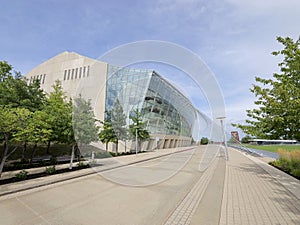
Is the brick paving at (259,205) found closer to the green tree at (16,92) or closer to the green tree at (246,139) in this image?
the green tree at (246,139)

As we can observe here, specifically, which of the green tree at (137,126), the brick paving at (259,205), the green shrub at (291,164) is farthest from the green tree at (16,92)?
the green shrub at (291,164)

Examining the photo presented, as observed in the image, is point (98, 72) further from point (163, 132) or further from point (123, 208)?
point (123, 208)

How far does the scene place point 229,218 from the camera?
4.22 metres

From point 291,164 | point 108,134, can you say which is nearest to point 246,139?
point 291,164

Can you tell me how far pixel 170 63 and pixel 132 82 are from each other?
17.6 metres

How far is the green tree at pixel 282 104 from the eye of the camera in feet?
25.3

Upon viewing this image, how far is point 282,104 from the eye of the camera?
783 cm

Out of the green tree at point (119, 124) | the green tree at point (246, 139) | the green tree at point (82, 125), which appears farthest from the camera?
the green tree at point (119, 124)

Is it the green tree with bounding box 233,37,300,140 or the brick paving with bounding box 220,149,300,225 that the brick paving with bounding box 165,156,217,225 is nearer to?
the brick paving with bounding box 220,149,300,225

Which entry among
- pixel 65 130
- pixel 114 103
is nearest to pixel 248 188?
pixel 65 130

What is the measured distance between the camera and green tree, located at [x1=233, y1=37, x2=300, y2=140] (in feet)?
25.3

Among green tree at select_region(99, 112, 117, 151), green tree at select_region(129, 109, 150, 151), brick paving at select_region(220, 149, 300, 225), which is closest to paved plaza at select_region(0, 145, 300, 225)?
brick paving at select_region(220, 149, 300, 225)

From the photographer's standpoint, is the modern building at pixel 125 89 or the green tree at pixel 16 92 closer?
the green tree at pixel 16 92

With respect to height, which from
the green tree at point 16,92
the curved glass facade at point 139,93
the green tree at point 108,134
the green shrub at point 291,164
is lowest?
the green shrub at point 291,164
